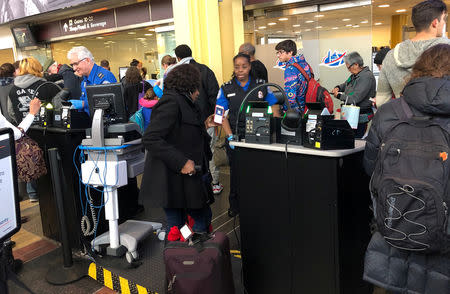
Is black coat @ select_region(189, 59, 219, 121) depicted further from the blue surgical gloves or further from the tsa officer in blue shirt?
the blue surgical gloves

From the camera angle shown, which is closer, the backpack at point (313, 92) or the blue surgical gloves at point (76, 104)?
the blue surgical gloves at point (76, 104)

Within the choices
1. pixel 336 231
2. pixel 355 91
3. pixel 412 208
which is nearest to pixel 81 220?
pixel 336 231

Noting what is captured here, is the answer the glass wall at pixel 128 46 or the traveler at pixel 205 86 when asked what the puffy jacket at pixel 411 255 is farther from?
the glass wall at pixel 128 46

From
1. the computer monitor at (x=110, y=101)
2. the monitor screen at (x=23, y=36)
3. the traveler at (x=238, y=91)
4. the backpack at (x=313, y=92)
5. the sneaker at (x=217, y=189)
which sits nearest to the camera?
the computer monitor at (x=110, y=101)

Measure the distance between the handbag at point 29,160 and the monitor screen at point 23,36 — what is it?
8431mm

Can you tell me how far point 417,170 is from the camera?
1.50 metres

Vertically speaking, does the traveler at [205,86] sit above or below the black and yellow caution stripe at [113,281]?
above

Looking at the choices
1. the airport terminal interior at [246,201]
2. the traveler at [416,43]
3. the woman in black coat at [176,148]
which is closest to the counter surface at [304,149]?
the airport terminal interior at [246,201]

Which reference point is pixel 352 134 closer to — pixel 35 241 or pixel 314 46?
pixel 35 241

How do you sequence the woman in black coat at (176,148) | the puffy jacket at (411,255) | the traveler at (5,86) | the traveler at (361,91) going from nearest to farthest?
1. the puffy jacket at (411,255)
2. the woman in black coat at (176,148)
3. the traveler at (361,91)
4. the traveler at (5,86)

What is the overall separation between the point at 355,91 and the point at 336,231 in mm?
2545

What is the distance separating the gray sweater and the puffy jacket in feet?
2.35

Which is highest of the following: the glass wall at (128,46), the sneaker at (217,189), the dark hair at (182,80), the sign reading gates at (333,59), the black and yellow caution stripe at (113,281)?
the glass wall at (128,46)

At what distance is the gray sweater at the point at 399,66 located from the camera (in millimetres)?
2311
